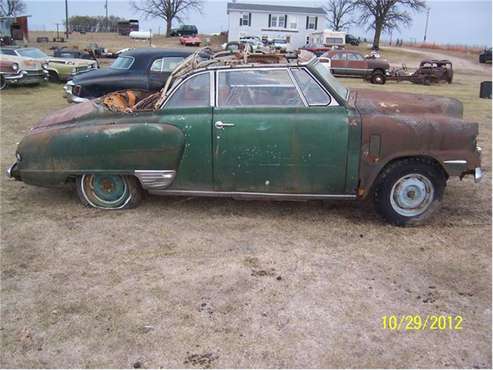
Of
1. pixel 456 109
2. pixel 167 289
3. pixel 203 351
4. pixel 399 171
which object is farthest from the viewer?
pixel 456 109

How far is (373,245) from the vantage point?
4543 millimetres

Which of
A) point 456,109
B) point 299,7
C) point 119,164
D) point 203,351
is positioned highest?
point 299,7

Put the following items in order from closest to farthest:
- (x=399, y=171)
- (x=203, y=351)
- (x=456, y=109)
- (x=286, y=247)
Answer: (x=203, y=351)
(x=286, y=247)
(x=399, y=171)
(x=456, y=109)

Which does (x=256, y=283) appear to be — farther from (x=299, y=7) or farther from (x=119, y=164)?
(x=299, y=7)

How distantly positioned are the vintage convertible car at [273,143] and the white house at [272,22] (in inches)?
2150

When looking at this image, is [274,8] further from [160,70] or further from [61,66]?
[160,70]

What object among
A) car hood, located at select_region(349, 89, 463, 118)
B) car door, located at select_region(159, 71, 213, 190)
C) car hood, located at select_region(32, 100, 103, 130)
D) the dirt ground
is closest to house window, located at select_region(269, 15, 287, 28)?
car hood, located at select_region(349, 89, 463, 118)

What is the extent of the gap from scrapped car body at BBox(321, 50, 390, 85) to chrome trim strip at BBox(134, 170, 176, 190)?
20818 millimetres

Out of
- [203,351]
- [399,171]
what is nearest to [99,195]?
[203,351]

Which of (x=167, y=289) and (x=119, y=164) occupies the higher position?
(x=119, y=164)

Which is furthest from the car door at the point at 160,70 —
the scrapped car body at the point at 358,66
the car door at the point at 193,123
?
the scrapped car body at the point at 358,66

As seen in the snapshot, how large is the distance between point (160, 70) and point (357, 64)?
16425mm

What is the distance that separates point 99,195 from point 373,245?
9.90ft

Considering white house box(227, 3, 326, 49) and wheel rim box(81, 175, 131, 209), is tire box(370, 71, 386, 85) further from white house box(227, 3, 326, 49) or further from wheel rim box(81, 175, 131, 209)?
white house box(227, 3, 326, 49)
